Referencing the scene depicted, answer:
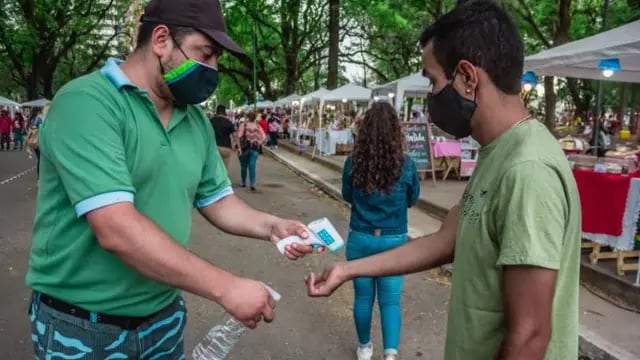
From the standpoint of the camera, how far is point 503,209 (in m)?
1.49

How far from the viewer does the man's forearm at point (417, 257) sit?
217 centimetres

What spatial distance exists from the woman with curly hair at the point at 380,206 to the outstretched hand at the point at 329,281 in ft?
5.74

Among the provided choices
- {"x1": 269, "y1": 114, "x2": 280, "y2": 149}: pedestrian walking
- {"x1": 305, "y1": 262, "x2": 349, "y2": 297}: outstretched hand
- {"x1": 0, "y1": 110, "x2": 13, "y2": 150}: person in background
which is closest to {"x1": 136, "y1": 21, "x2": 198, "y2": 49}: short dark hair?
{"x1": 305, "y1": 262, "x2": 349, "y2": 297}: outstretched hand

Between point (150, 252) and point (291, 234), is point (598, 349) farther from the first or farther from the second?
point (150, 252)

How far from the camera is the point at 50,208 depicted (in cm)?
185

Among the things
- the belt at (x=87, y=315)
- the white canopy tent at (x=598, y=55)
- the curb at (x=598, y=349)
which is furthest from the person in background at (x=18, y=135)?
the belt at (x=87, y=315)

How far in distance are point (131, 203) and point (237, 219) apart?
84cm

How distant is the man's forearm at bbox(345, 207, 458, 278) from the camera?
7.11 ft

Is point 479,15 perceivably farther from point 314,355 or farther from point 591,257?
point 591,257

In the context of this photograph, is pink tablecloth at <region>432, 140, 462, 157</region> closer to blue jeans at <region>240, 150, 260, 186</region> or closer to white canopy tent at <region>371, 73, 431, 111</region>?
white canopy tent at <region>371, 73, 431, 111</region>

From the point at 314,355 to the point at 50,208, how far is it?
9.99 feet

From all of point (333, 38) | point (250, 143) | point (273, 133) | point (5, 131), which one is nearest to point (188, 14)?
point (250, 143)

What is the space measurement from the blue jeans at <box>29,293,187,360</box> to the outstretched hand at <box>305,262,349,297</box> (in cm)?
66

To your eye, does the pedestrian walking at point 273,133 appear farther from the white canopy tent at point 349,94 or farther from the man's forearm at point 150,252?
the man's forearm at point 150,252
